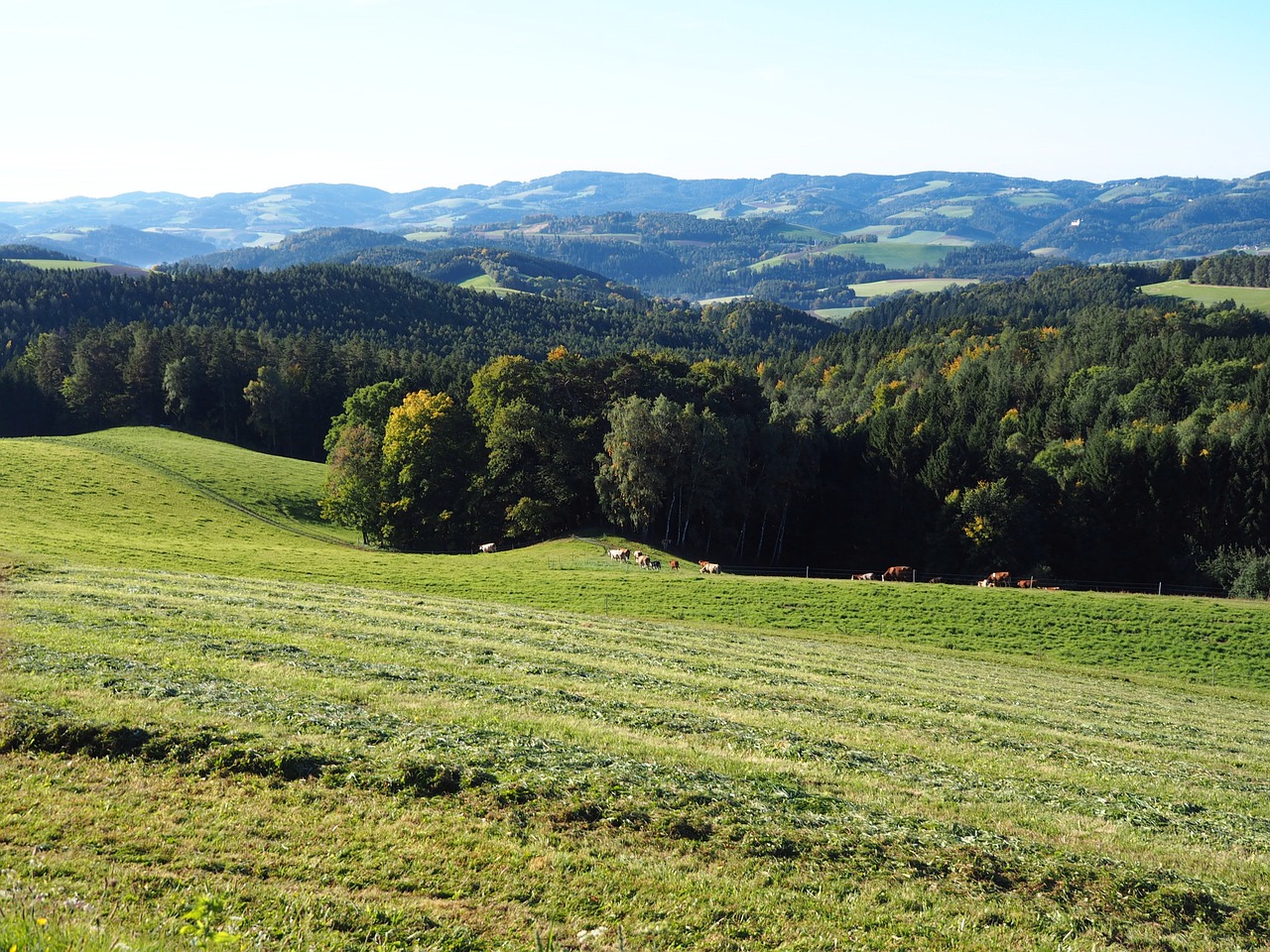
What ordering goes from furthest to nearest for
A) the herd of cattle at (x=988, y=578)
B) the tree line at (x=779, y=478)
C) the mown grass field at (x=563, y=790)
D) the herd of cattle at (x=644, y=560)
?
1. the tree line at (x=779, y=478)
2. the herd of cattle at (x=644, y=560)
3. the herd of cattle at (x=988, y=578)
4. the mown grass field at (x=563, y=790)

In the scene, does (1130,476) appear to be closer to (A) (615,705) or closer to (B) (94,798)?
(A) (615,705)

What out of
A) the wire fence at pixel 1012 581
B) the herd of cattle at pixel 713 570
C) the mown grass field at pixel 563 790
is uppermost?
the mown grass field at pixel 563 790

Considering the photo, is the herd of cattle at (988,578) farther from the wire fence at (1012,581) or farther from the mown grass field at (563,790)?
the mown grass field at (563,790)

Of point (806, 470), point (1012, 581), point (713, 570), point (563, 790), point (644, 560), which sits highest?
point (563, 790)

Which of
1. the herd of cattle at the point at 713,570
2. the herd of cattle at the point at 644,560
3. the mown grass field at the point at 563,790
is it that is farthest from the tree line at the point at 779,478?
the mown grass field at the point at 563,790

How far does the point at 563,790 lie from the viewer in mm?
14273

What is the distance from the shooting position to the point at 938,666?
38.6m

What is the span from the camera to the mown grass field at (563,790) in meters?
10.5

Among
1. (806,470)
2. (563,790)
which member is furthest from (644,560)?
(563,790)

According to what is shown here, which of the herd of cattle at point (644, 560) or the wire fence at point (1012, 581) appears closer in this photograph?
the herd of cattle at point (644, 560)

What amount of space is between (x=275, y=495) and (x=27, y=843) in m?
79.4

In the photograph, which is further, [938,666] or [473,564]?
[473,564]

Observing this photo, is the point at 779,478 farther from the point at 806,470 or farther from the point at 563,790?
the point at 563,790

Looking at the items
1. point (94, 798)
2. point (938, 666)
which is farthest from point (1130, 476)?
point (94, 798)
